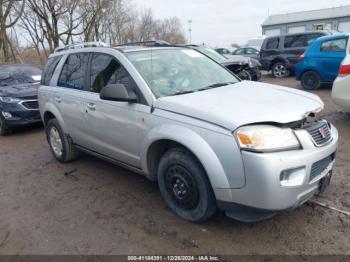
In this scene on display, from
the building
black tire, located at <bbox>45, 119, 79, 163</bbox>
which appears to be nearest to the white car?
black tire, located at <bbox>45, 119, 79, 163</bbox>

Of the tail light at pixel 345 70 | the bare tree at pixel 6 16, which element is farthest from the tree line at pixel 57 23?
the tail light at pixel 345 70

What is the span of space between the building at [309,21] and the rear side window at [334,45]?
3521 cm

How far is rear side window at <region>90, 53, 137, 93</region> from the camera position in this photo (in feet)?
11.9

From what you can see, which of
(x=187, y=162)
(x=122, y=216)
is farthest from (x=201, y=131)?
(x=122, y=216)

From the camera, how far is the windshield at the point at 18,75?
8337 millimetres

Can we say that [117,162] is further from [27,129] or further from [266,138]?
[27,129]

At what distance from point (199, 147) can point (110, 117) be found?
1371 mm

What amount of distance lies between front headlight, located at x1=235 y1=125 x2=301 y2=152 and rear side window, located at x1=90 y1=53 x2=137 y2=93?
4.55ft

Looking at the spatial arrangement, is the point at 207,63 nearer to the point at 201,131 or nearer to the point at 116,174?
the point at 201,131

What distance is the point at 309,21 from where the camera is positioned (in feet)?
145

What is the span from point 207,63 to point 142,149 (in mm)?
1506

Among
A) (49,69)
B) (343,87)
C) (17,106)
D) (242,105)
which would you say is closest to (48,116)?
(49,69)

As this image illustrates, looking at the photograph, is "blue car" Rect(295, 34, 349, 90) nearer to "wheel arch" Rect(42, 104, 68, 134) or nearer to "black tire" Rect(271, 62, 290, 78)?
"black tire" Rect(271, 62, 290, 78)

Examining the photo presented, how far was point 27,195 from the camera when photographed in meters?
4.23
